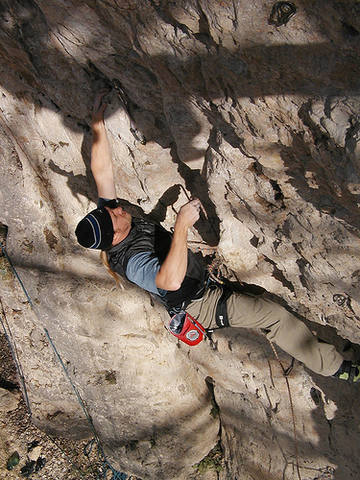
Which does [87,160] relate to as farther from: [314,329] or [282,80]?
[314,329]

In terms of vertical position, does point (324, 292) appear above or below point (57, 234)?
above

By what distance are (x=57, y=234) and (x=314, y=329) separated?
2241mm

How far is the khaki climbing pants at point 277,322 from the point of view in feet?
8.66

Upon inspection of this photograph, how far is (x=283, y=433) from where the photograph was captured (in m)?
3.86

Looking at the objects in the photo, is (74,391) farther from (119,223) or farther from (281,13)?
(281,13)

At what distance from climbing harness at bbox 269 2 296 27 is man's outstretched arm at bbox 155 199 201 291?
3.58 ft

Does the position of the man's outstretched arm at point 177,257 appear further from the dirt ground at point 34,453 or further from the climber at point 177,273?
the dirt ground at point 34,453

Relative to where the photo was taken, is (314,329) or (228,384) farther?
(228,384)

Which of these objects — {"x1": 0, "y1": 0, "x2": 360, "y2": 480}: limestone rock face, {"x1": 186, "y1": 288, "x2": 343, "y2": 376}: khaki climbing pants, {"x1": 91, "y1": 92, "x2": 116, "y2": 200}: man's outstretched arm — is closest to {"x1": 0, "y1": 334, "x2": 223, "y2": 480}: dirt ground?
{"x1": 0, "y1": 0, "x2": 360, "y2": 480}: limestone rock face

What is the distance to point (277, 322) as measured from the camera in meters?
2.73

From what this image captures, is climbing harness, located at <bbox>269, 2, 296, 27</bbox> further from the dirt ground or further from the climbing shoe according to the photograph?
the dirt ground

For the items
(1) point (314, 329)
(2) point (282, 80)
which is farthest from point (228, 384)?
(2) point (282, 80)

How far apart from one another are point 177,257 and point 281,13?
125cm

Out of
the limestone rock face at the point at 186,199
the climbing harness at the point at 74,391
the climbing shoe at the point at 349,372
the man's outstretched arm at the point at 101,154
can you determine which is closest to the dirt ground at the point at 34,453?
the climbing harness at the point at 74,391
